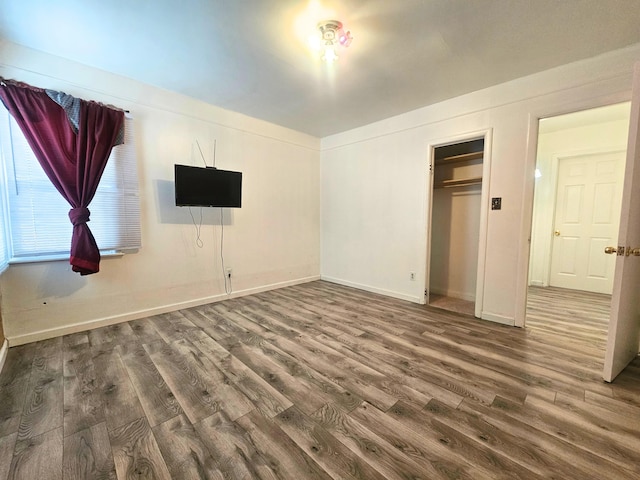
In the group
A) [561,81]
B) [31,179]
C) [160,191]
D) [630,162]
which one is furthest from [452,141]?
[31,179]

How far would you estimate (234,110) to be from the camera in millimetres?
3633

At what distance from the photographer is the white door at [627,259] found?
5.71 feet

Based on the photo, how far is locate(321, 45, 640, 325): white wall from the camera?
248cm

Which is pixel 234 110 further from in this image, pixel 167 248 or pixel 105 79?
pixel 167 248

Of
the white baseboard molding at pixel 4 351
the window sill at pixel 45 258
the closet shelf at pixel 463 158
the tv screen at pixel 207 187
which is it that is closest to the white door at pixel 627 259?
the closet shelf at pixel 463 158

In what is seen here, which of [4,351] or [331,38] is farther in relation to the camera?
[4,351]

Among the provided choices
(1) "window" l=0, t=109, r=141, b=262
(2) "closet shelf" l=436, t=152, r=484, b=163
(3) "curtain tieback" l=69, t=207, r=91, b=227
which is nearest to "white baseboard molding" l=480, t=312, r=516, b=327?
(2) "closet shelf" l=436, t=152, r=484, b=163

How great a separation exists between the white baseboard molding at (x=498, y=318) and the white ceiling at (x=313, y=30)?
254cm

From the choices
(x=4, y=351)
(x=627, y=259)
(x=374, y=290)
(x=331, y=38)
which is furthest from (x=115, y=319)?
(x=627, y=259)

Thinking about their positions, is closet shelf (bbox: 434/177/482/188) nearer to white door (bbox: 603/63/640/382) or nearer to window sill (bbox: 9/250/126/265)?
white door (bbox: 603/63/640/382)

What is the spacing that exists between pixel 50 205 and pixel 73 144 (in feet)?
2.02

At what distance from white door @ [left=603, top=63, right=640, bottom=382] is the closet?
5.22ft

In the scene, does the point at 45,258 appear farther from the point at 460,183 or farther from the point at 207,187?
the point at 460,183

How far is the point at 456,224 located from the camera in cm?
394
